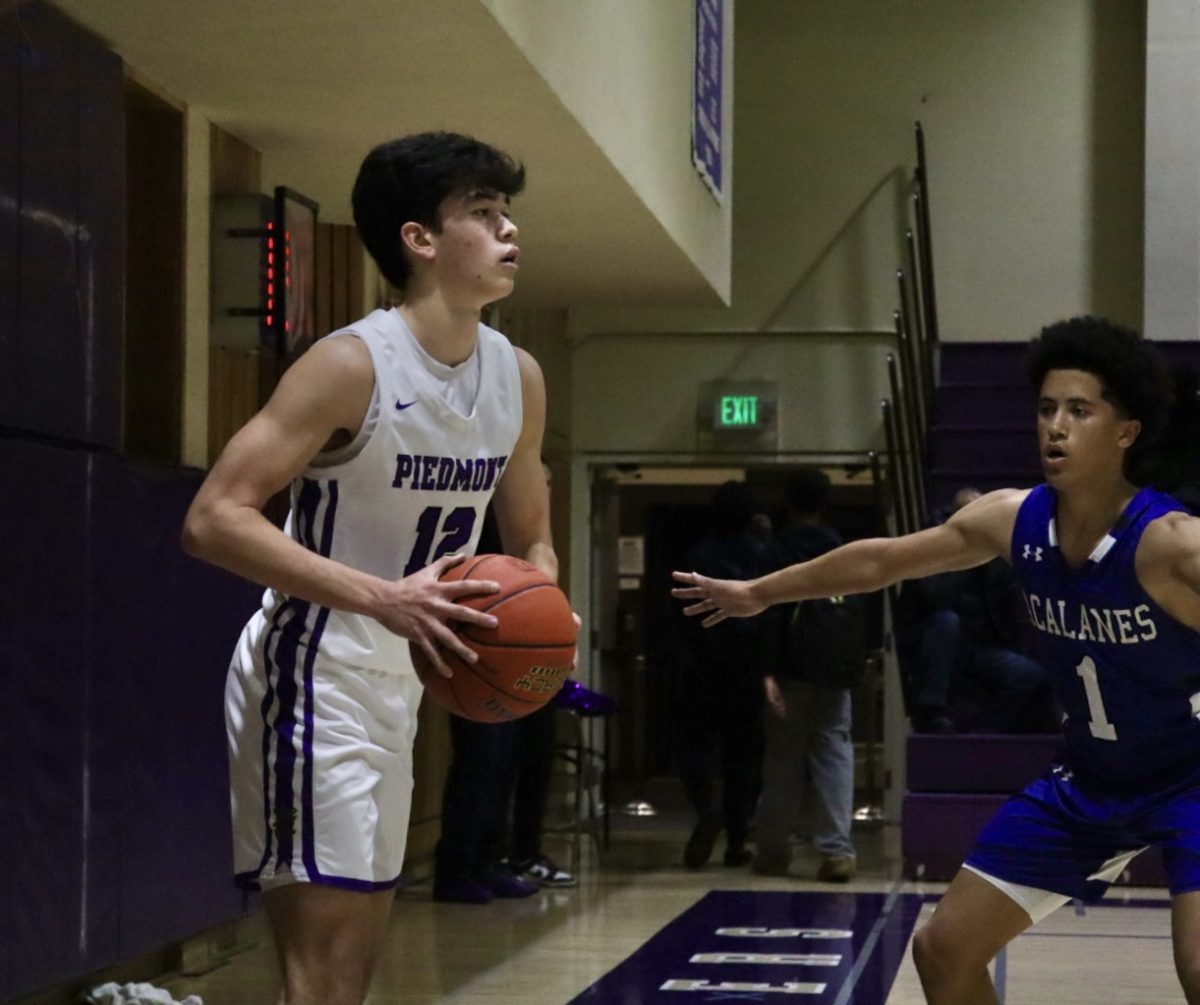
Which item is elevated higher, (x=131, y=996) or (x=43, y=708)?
(x=43, y=708)

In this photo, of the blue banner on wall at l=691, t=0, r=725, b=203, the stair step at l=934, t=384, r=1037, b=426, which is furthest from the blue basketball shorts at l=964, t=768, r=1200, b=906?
the stair step at l=934, t=384, r=1037, b=426

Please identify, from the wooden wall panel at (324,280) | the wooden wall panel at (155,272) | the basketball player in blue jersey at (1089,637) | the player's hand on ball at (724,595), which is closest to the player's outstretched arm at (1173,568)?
→ the basketball player in blue jersey at (1089,637)

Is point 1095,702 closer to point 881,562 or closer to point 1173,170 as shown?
point 881,562

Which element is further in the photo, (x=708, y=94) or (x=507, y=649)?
(x=708, y=94)

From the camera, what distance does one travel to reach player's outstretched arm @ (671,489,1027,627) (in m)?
3.73

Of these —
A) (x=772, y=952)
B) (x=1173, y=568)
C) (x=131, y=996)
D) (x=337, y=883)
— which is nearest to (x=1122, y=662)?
(x=1173, y=568)

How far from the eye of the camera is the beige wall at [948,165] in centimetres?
1103

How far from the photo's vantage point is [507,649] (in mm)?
2791

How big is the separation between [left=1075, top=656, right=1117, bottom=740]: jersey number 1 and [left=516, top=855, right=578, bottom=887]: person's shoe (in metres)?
4.84

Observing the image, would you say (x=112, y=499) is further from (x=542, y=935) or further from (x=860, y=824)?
(x=860, y=824)

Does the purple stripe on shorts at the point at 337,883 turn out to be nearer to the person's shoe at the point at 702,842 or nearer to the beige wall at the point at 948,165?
the person's shoe at the point at 702,842

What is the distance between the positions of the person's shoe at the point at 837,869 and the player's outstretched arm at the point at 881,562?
4746 millimetres

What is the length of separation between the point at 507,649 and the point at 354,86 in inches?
130

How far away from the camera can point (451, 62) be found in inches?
215
